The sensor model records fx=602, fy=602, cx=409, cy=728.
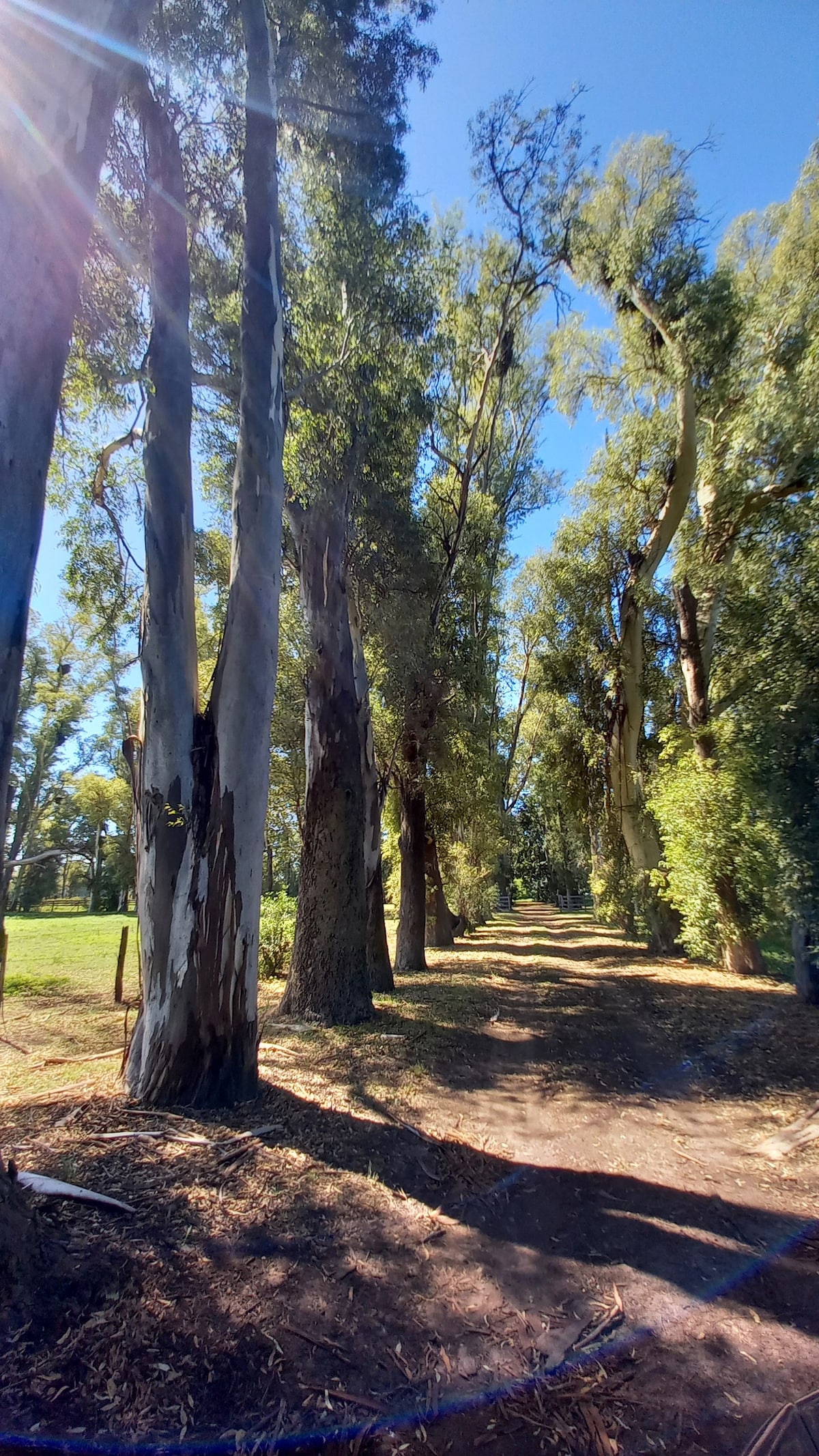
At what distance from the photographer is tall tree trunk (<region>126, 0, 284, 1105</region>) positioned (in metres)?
4.46

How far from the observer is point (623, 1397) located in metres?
2.18

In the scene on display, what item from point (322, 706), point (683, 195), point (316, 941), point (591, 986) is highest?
point (683, 195)

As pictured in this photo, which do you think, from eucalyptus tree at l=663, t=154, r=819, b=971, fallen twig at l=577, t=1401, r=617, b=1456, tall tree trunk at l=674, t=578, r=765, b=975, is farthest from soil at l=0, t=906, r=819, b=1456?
tall tree trunk at l=674, t=578, r=765, b=975

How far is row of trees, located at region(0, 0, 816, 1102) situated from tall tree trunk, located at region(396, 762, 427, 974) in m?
0.08

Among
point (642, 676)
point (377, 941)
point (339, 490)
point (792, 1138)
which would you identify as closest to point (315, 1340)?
point (792, 1138)

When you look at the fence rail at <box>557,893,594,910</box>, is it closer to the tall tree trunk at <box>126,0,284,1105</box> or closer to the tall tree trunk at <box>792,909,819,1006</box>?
the tall tree trunk at <box>792,909,819,1006</box>

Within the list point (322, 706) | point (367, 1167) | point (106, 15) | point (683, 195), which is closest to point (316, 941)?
point (322, 706)

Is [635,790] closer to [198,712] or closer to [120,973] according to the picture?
[120,973]

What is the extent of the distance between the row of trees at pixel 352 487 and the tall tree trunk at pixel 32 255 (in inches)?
1.2

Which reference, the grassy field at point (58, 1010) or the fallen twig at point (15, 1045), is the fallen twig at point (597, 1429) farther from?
the fallen twig at point (15, 1045)

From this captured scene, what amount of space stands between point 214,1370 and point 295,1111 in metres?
2.41

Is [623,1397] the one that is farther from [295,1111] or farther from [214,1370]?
[295,1111]

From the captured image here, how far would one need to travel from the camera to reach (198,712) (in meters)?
4.86

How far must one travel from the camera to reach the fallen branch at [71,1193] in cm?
296
